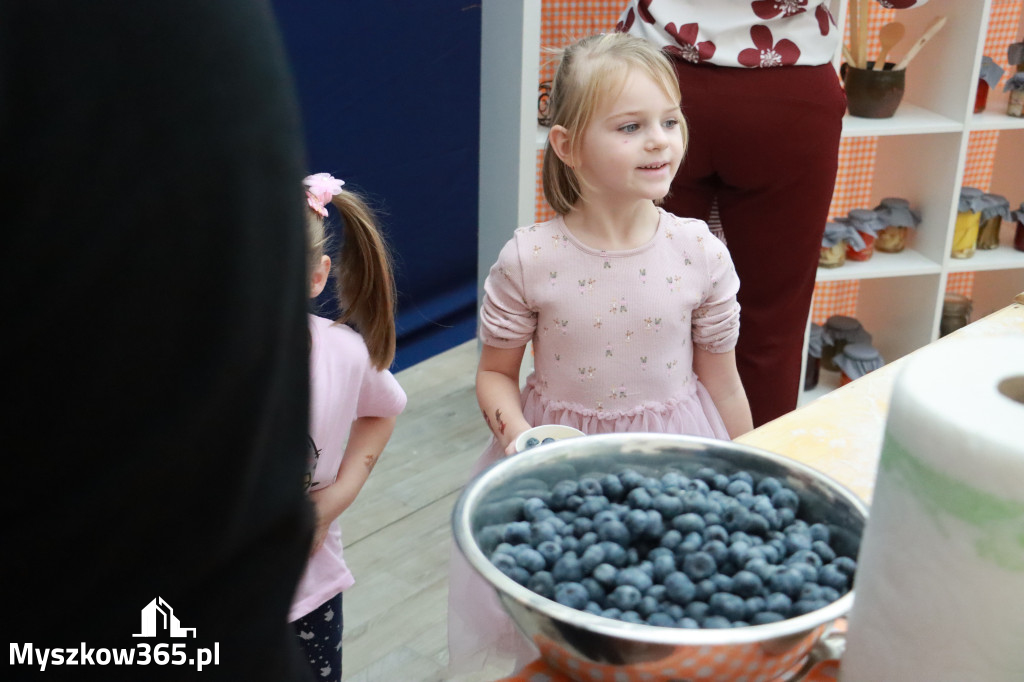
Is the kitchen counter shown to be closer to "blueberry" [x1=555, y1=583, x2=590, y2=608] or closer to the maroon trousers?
"blueberry" [x1=555, y1=583, x2=590, y2=608]

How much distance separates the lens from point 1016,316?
139 centimetres

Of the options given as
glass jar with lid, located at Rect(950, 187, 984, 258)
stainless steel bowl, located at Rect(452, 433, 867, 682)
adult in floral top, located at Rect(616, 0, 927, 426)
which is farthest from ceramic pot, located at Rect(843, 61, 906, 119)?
stainless steel bowl, located at Rect(452, 433, 867, 682)

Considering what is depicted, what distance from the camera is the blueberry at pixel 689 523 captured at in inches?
28.3

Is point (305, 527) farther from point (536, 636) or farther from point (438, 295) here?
point (438, 295)

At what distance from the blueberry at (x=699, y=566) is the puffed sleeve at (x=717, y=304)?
0.91 meters

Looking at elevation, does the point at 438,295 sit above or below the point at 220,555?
below

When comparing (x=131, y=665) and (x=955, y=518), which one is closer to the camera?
(x=131, y=665)

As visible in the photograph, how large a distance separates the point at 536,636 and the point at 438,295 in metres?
2.88

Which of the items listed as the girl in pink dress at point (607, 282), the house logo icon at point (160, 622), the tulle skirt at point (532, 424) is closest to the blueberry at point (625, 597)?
the house logo icon at point (160, 622)

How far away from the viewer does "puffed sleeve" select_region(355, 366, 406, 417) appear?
144 cm

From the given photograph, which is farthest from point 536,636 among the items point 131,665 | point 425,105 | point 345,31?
point 425,105

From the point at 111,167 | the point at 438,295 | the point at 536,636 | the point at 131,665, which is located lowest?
the point at 438,295

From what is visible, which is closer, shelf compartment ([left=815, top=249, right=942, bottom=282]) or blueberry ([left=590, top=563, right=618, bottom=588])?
blueberry ([left=590, top=563, right=618, bottom=588])

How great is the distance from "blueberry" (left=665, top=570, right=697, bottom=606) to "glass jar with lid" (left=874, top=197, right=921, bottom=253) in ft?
7.79
